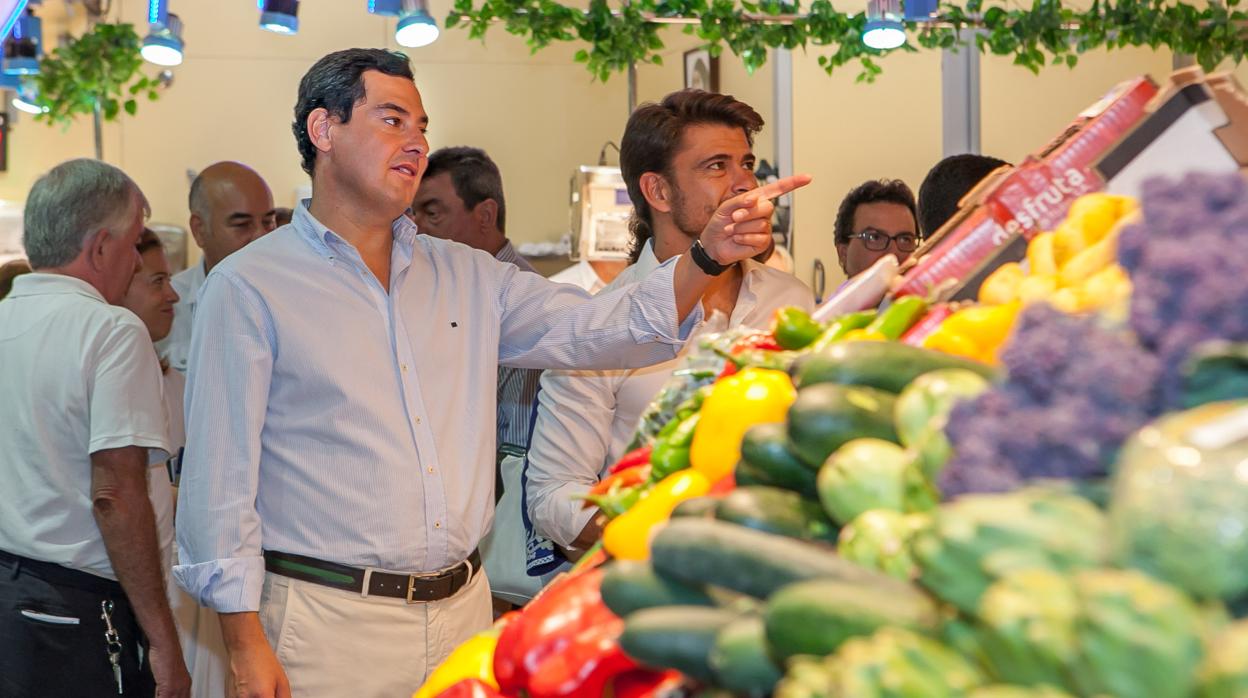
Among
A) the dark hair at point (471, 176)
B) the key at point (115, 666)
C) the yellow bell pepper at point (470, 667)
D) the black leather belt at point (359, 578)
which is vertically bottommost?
the key at point (115, 666)

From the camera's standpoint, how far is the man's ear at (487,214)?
4453mm

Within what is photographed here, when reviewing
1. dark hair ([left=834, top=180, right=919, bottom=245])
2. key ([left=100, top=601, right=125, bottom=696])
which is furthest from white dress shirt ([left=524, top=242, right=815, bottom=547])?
dark hair ([left=834, top=180, right=919, bottom=245])

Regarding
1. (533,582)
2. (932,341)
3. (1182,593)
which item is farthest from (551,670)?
(533,582)

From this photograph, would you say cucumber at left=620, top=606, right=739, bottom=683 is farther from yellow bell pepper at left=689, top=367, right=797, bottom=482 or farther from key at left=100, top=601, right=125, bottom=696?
key at left=100, top=601, right=125, bottom=696

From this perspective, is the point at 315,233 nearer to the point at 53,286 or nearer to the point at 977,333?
the point at 53,286

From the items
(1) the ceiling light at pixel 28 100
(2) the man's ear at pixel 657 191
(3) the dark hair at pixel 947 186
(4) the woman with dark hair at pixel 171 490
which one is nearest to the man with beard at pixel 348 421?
(2) the man's ear at pixel 657 191

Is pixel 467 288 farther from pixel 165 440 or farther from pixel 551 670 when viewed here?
pixel 551 670

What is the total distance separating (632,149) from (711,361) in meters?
1.74

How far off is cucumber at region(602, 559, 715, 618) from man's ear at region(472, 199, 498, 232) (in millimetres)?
3440

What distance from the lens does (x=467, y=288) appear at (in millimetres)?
2604

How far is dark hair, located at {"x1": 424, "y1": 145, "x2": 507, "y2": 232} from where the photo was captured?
4.47m

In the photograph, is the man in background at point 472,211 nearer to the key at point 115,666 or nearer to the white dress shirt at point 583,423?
the white dress shirt at point 583,423

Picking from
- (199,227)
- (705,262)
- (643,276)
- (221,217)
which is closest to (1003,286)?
(705,262)

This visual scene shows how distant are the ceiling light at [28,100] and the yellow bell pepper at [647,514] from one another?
6.98 metres
